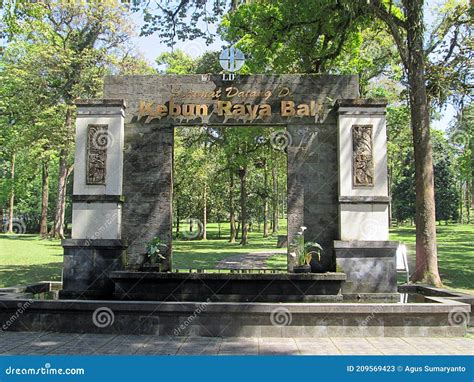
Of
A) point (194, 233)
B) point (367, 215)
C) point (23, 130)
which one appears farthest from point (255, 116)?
point (194, 233)

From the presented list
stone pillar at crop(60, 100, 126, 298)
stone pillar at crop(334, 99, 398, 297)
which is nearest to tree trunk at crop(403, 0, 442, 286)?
stone pillar at crop(334, 99, 398, 297)

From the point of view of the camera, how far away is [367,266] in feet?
34.1

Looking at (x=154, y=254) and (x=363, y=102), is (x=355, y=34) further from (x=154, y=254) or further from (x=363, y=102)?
(x=154, y=254)

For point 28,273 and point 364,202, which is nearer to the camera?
point 364,202

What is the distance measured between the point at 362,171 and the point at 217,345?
546cm

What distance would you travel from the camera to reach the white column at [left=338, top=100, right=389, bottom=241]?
34.8ft

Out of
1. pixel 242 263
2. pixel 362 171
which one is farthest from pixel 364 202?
pixel 242 263

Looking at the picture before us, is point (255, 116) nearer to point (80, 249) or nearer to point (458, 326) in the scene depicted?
point (80, 249)

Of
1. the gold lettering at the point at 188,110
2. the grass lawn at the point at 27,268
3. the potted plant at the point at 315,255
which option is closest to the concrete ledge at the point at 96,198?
the gold lettering at the point at 188,110

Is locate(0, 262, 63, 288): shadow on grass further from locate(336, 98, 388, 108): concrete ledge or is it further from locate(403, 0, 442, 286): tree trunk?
locate(403, 0, 442, 286): tree trunk

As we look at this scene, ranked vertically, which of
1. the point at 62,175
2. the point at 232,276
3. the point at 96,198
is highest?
the point at 62,175

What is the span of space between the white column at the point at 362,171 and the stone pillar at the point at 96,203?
5.13m

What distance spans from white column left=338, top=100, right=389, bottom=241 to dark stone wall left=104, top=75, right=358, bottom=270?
0.46m

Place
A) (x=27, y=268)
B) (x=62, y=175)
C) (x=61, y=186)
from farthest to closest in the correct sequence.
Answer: (x=62, y=175) < (x=61, y=186) < (x=27, y=268)
